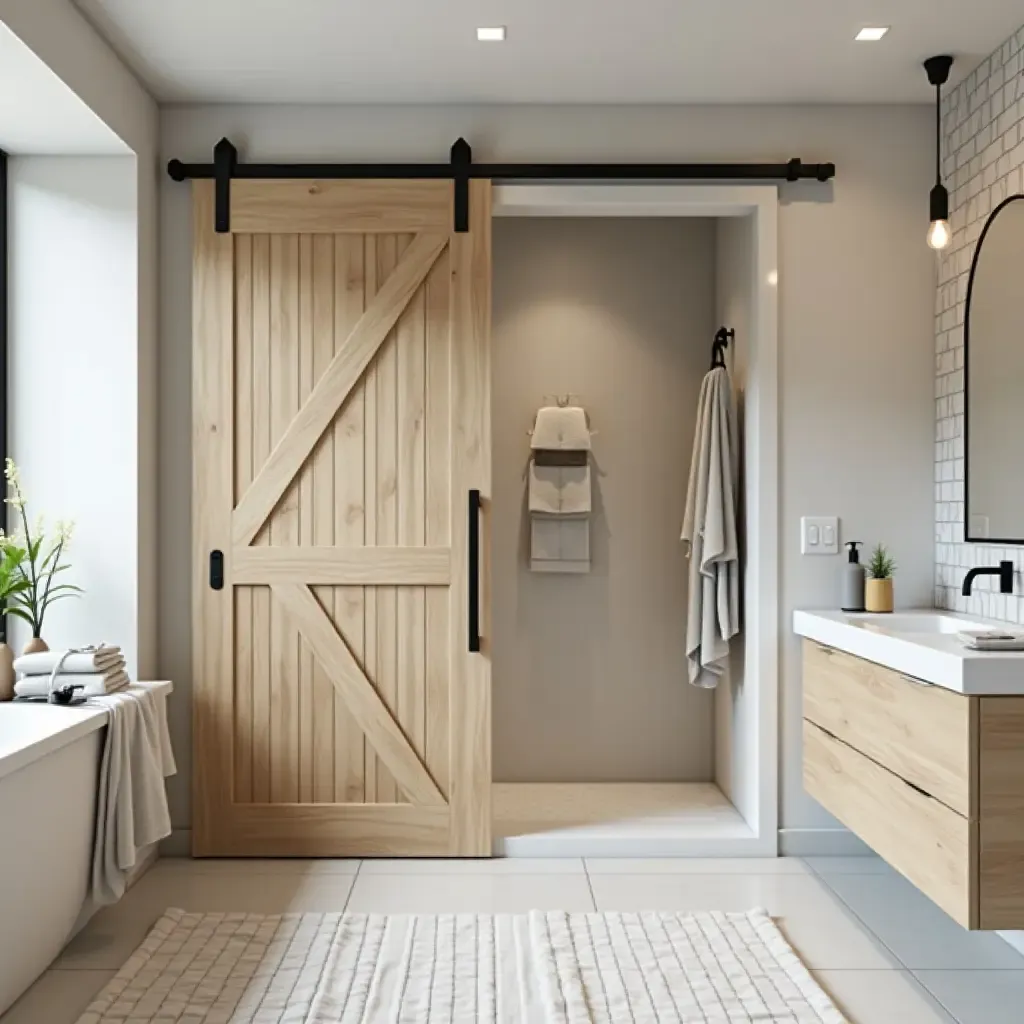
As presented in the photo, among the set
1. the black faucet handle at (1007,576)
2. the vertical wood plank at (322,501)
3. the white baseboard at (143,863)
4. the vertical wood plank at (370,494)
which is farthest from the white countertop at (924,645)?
the white baseboard at (143,863)

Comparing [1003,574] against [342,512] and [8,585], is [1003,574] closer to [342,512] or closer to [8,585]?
[342,512]

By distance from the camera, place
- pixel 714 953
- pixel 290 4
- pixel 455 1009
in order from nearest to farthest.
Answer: pixel 455 1009 < pixel 714 953 < pixel 290 4

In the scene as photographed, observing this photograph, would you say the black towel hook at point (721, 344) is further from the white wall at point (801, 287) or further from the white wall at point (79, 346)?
the white wall at point (79, 346)

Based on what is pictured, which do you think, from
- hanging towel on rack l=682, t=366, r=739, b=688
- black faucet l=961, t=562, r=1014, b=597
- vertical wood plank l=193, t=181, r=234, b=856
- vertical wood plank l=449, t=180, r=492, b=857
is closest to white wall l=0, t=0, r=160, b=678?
vertical wood plank l=193, t=181, r=234, b=856

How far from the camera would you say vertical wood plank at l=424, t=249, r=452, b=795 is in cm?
402

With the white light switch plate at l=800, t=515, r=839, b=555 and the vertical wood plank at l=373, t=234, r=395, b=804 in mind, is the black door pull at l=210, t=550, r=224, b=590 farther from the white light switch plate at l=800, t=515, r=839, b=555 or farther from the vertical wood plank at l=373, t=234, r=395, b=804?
the white light switch plate at l=800, t=515, r=839, b=555

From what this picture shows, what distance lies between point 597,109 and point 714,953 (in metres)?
2.78

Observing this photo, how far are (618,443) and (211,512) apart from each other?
181 centimetres

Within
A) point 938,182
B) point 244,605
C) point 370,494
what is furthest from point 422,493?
point 938,182

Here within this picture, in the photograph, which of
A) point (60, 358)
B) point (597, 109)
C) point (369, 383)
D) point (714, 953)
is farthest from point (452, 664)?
point (597, 109)

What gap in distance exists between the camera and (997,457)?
3.53m

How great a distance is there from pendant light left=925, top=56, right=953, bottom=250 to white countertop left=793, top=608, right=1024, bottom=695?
1.15 m

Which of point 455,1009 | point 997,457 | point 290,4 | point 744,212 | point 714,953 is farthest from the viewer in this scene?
point 744,212

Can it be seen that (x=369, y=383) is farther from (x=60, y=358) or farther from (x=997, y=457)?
(x=997, y=457)
